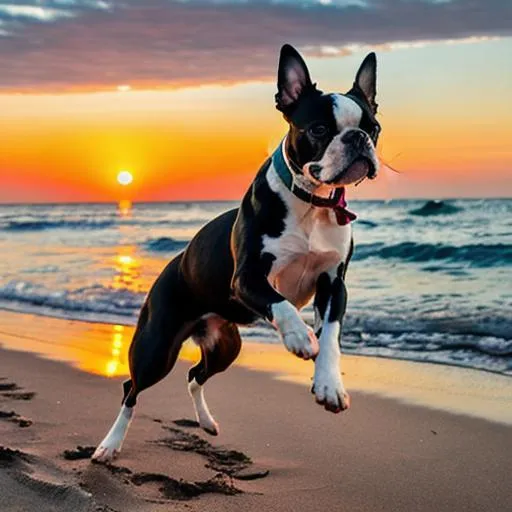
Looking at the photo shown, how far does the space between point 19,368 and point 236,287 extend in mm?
3981

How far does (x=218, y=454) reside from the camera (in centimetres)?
523

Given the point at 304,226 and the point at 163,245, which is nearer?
the point at 304,226

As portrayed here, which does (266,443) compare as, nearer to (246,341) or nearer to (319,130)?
(319,130)

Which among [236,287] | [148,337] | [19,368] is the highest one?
[236,287]

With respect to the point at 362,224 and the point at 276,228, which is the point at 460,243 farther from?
the point at 276,228

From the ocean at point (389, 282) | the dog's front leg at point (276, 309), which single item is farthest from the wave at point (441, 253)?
the dog's front leg at point (276, 309)

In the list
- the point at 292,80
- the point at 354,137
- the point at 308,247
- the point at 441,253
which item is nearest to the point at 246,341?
the point at 308,247

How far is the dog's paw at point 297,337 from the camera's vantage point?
3.67 meters

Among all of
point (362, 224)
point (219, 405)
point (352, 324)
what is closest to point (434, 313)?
point (352, 324)

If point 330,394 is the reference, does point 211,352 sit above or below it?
below

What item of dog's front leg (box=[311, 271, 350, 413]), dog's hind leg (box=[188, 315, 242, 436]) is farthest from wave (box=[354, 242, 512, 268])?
dog's front leg (box=[311, 271, 350, 413])

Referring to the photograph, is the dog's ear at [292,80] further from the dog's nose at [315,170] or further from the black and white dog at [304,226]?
the dog's nose at [315,170]

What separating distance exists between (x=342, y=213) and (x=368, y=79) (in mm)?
621

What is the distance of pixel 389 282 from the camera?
1288cm
